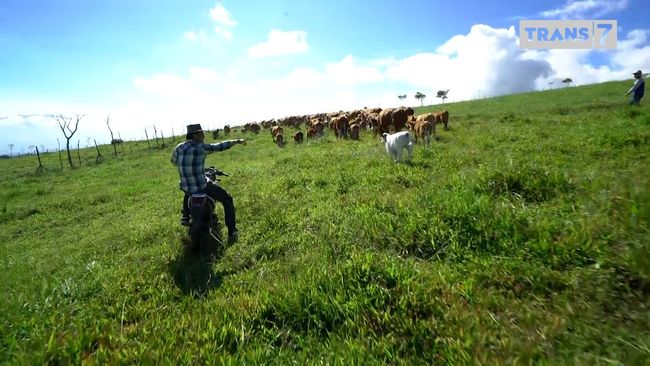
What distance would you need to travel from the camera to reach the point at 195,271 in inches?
205

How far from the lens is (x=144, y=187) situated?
15023 mm

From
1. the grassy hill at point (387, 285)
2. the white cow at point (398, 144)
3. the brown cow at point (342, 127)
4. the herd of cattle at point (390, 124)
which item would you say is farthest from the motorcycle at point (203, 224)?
the brown cow at point (342, 127)

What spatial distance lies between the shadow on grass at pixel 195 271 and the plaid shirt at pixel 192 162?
3.41ft

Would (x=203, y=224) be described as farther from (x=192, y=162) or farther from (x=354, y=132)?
(x=354, y=132)

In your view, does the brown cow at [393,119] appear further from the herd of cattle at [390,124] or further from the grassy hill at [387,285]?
the grassy hill at [387,285]

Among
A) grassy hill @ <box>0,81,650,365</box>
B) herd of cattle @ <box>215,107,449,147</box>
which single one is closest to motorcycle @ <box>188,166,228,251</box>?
grassy hill @ <box>0,81,650,365</box>

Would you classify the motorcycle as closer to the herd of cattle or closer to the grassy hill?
the grassy hill

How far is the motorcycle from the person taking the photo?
229 inches

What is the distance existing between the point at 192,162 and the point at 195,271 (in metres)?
1.74

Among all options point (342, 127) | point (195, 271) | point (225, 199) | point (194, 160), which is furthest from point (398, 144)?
point (342, 127)

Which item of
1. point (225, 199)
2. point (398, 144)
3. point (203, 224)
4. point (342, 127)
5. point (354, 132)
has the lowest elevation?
point (203, 224)

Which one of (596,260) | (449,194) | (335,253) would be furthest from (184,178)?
(596,260)

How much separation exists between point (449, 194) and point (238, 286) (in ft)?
10.5

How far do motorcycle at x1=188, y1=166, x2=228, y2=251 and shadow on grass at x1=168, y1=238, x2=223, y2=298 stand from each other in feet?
0.50
